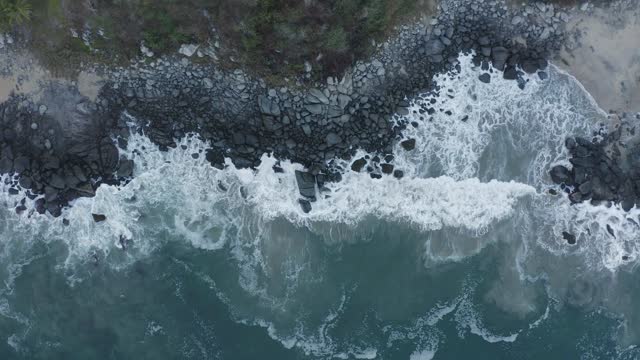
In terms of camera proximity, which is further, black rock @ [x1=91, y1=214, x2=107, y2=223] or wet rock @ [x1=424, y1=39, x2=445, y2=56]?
wet rock @ [x1=424, y1=39, x2=445, y2=56]

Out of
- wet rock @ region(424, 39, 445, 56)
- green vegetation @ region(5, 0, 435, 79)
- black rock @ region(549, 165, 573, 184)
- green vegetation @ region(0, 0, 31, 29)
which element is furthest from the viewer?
black rock @ region(549, 165, 573, 184)

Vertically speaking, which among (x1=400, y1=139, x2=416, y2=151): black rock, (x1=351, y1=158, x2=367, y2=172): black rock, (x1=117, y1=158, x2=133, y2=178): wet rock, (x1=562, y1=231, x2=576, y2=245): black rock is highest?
(x1=400, y1=139, x2=416, y2=151): black rock

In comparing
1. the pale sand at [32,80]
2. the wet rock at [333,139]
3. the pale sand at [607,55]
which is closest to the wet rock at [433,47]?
the pale sand at [607,55]

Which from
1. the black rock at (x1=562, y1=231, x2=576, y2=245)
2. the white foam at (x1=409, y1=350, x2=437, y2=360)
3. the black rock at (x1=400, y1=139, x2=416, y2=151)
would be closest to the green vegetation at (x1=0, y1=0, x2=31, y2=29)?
the black rock at (x1=400, y1=139, x2=416, y2=151)

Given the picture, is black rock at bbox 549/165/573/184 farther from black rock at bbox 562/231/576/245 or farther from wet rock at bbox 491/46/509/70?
wet rock at bbox 491/46/509/70

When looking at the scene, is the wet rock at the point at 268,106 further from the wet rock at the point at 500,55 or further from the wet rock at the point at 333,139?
the wet rock at the point at 500,55

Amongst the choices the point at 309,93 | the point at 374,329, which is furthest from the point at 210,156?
the point at 374,329

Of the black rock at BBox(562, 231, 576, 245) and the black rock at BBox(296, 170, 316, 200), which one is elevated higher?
the black rock at BBox(562, 231, 576, 245)
